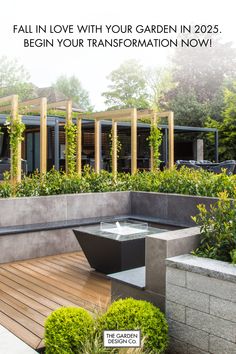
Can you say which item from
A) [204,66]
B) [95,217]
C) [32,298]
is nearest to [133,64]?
[204,66]

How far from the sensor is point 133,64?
37.9 meters

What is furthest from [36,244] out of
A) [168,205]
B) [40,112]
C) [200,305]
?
[40,112]

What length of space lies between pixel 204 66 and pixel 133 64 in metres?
6.52

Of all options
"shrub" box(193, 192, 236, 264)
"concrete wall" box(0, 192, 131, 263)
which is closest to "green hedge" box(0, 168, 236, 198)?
"concrete wall" box(0, 192, 131, 263)

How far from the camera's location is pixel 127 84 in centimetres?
3822

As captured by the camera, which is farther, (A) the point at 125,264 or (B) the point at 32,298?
(A) the point at 125,264

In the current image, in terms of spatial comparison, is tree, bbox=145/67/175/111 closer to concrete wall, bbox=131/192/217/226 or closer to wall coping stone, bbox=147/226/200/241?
concrete wall, bbox=131/192/217/226

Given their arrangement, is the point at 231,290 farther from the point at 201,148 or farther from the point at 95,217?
the point at 201,148

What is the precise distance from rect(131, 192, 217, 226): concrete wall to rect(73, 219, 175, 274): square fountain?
146 centimetres

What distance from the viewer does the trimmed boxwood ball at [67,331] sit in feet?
8.80

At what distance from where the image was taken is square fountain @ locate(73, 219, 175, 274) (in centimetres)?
468

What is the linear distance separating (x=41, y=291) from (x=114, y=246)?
0.90m

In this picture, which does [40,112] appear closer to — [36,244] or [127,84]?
[36,244]

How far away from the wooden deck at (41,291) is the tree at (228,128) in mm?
19436
